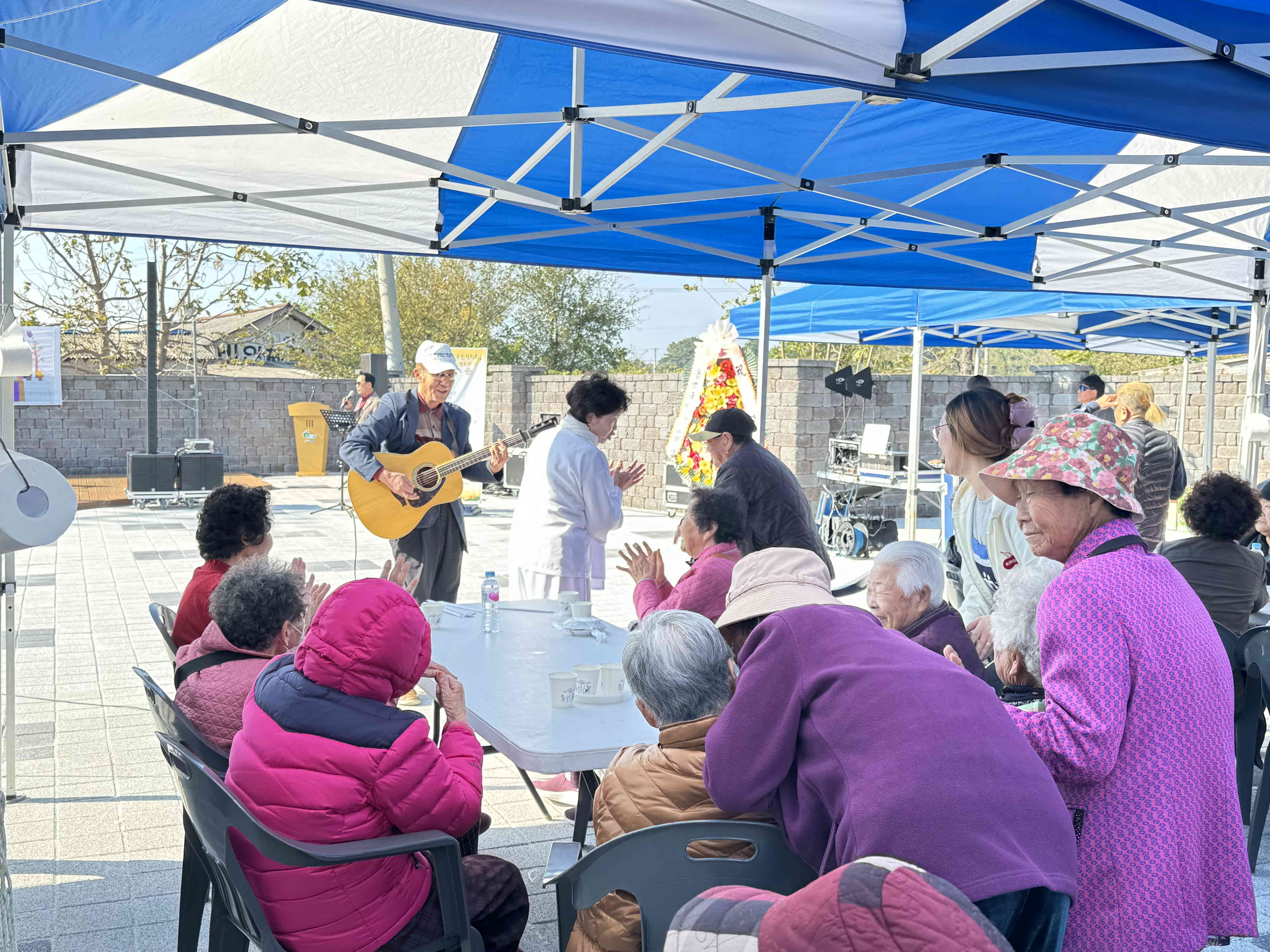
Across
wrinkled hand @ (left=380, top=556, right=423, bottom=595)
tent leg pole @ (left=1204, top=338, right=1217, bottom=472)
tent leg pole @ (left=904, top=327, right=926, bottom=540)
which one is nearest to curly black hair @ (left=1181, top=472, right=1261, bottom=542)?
wrinkled hand @ (left=380, top=556, right=423, bottom=595)

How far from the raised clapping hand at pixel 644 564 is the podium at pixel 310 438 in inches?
646

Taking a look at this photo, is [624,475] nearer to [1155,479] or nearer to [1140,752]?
[1155,479]

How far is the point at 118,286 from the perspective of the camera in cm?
2359

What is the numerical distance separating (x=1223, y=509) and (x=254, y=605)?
10.8ft

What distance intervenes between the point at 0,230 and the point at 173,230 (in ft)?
4.71

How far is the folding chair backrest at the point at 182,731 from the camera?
7.11 feet

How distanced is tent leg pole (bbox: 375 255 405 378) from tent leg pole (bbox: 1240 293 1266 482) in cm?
1390

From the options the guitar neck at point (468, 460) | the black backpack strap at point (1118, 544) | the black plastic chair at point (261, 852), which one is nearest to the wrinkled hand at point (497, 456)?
the guitar neck at point (468, 460)

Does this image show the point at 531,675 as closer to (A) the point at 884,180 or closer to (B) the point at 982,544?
(B) the point at 982,544

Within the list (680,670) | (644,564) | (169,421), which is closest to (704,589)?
(644,564)

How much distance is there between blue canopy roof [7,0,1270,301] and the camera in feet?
11.4

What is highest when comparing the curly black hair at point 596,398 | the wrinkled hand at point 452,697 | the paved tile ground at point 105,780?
the curly black hair at point 596,398

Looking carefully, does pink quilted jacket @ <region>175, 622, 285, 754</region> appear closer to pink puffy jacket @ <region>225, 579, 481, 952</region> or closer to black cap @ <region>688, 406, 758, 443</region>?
pink puffy jacket @ <region>225, 579, 481, 952</region>

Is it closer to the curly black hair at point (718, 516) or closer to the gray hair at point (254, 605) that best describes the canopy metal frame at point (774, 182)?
the curly black hair at point (718, 516)
